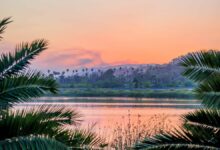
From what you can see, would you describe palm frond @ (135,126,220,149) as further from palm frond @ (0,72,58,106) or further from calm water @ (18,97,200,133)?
calm water @ (18,97,200,133)

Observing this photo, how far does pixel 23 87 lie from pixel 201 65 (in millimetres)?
2385

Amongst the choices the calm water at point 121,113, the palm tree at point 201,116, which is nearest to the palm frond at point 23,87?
the palm tree at point 201,116

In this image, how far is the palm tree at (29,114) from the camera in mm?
5195

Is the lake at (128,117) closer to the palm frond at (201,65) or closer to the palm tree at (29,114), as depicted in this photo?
the palm tree at (29,114)

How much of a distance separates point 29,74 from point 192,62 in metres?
2.19

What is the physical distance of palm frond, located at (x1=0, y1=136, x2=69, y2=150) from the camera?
503 centimetres

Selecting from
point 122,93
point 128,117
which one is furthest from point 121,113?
point 122,93

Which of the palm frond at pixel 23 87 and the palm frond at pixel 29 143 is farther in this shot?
the palm frond at pixel 23 87

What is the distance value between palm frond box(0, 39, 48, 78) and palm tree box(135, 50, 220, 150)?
1.83m

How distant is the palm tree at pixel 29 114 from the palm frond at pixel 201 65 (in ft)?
5.34

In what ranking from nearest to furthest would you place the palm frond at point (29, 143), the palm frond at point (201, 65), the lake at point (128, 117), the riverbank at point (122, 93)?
the palm frond at point (29, 143) < the palm frond at point (201, 65) < the lake at point (128, 117) < the riverbank at point (122, 93)

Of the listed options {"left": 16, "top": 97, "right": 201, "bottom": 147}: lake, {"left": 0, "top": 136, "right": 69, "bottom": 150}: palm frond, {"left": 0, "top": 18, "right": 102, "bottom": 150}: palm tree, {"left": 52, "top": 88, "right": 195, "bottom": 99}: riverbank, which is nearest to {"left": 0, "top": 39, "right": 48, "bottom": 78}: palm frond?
{"left": 0, "top": 18, "right": 102, "bottom": 150}: palm tree

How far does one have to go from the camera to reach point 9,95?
6332 millimetres

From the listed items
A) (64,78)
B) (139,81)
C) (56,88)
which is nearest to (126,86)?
(139,81)
